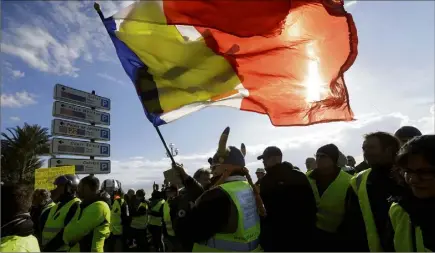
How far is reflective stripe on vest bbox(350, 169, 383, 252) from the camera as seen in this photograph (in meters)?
2.92

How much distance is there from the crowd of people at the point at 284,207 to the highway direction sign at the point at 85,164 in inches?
326

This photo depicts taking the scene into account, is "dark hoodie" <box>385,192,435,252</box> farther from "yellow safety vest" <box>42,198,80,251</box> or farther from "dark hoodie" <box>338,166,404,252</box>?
"yellow safety vest" <box>42,198,80,251</box>

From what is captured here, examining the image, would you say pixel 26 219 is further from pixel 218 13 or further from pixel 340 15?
pixel 340 15

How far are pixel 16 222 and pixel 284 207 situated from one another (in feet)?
9.07

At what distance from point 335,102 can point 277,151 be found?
1144mm

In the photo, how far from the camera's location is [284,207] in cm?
411

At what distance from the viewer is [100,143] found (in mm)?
15047

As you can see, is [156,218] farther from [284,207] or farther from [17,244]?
[17,244]

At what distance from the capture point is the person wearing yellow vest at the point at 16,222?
2.40 m

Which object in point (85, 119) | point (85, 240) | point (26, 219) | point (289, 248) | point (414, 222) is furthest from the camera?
point (85, 119)

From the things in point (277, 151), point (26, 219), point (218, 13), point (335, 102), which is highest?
point (218, 13)

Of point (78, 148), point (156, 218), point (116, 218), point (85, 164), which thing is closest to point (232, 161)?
point (156, 218)

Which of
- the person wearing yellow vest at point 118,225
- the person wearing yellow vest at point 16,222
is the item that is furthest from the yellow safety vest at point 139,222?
the person wearing yellow vest at point 16,222

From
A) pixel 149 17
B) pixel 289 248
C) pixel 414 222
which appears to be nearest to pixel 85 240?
pixel 289 248
